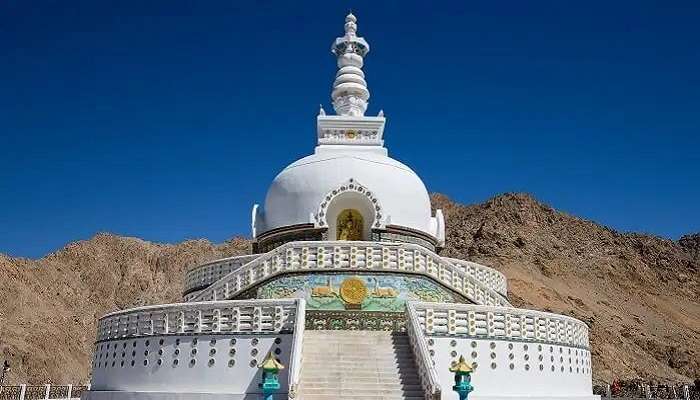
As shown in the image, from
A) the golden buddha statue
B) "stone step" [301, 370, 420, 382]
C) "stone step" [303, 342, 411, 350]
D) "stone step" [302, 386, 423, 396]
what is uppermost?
the golden buddha statue

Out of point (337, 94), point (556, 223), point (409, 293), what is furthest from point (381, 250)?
point (556, 223)

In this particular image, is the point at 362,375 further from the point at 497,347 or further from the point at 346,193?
the point at 346,193

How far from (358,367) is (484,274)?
351 inches

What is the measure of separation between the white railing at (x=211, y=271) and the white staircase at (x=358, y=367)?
20.0 ft

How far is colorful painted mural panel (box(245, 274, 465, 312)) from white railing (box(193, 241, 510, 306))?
0.66 ft

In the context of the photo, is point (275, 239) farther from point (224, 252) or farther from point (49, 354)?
point (224, 252)

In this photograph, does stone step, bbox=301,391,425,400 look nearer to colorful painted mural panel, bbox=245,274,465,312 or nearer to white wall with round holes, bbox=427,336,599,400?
white wall with round holes, bbox=427,336,599,400

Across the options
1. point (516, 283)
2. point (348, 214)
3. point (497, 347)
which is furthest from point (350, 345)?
point (516, 283)

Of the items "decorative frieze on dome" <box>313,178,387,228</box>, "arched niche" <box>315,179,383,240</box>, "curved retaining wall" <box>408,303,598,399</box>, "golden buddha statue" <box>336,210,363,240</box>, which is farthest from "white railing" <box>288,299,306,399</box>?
"golden buddha statue" <box>336,210,363,240</box>

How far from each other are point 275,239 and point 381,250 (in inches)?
198

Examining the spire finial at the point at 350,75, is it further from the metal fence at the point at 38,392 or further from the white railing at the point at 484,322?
the metal fence at the point at 38,392

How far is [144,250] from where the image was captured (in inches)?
2990

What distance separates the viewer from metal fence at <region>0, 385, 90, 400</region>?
71.1ft

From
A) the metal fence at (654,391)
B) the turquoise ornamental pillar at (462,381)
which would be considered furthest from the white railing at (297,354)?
the metal fence at (654,391)
